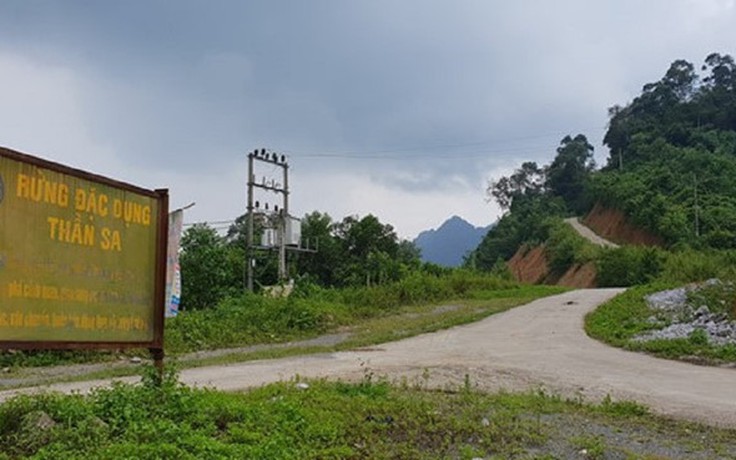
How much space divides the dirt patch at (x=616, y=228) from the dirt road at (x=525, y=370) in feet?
130

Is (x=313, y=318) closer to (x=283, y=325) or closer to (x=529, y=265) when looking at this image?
(x=283, y=325)

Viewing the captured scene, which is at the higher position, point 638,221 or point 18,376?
point 638,221

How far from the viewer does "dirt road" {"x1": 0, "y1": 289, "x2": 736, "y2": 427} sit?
30.7 ft

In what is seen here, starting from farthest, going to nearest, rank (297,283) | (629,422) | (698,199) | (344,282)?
1. (698,199)
2. (344,282)
3. (297,283)
4. (629,422)

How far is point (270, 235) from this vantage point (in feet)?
97.9

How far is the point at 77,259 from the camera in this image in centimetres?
560

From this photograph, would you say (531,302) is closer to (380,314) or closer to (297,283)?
(380,314)

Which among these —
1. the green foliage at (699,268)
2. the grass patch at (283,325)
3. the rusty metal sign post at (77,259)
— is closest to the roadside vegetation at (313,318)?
the grass patch at (283,325)

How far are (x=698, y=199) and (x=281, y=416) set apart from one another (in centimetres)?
5065

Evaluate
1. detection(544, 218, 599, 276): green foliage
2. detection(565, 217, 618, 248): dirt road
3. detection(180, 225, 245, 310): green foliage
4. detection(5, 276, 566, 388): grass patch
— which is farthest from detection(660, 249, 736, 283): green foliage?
detection(565, 217, 618, 248): dirt road

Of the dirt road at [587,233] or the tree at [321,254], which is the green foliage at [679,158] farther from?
the tree at [321,254]

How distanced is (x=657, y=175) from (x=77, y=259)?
55.7 metres

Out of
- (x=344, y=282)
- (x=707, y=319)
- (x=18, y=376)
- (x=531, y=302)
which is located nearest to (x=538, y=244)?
(x=344, y=282)

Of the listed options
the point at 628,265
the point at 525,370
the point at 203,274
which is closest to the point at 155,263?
the point at 525,370
